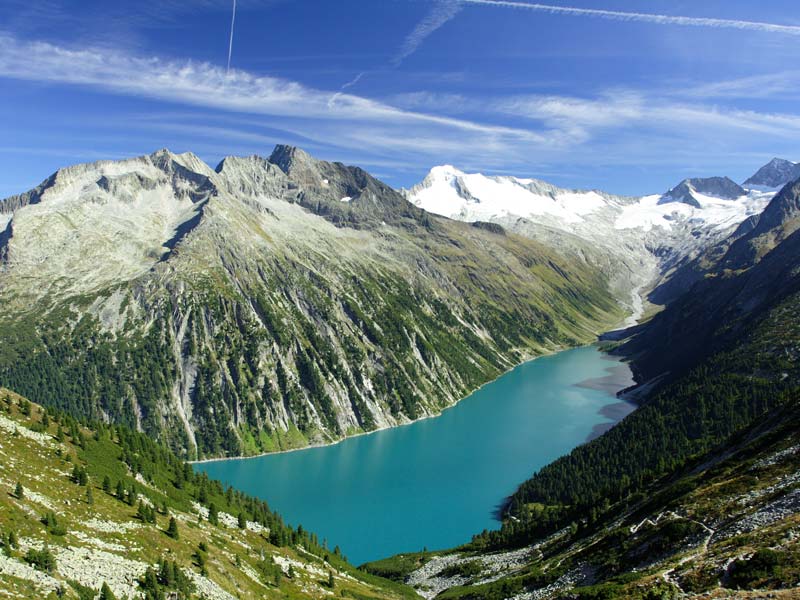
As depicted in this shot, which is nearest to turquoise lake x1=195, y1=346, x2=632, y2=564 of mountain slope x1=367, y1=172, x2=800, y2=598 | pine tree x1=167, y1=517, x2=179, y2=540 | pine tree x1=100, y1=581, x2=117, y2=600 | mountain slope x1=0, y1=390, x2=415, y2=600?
mountain slope x1=367, y1=172, x2=800, y2=598

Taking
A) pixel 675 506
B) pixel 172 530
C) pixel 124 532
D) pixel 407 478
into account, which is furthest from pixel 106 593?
pixel 407 478

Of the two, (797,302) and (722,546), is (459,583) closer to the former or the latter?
(722,546)

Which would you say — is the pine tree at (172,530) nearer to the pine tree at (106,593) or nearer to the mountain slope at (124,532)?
the mountain slope at (124,532)

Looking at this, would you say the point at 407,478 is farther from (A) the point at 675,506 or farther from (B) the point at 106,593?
(B) the point at 106,593

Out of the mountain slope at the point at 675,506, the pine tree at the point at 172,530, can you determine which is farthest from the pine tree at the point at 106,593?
the mountain slope at the point at 675,506

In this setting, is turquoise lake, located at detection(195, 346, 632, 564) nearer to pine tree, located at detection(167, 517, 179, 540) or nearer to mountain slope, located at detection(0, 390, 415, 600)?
mountain slope, located at detection(0, 390, 415, 600)

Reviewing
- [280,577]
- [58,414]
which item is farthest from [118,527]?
[58,414]
